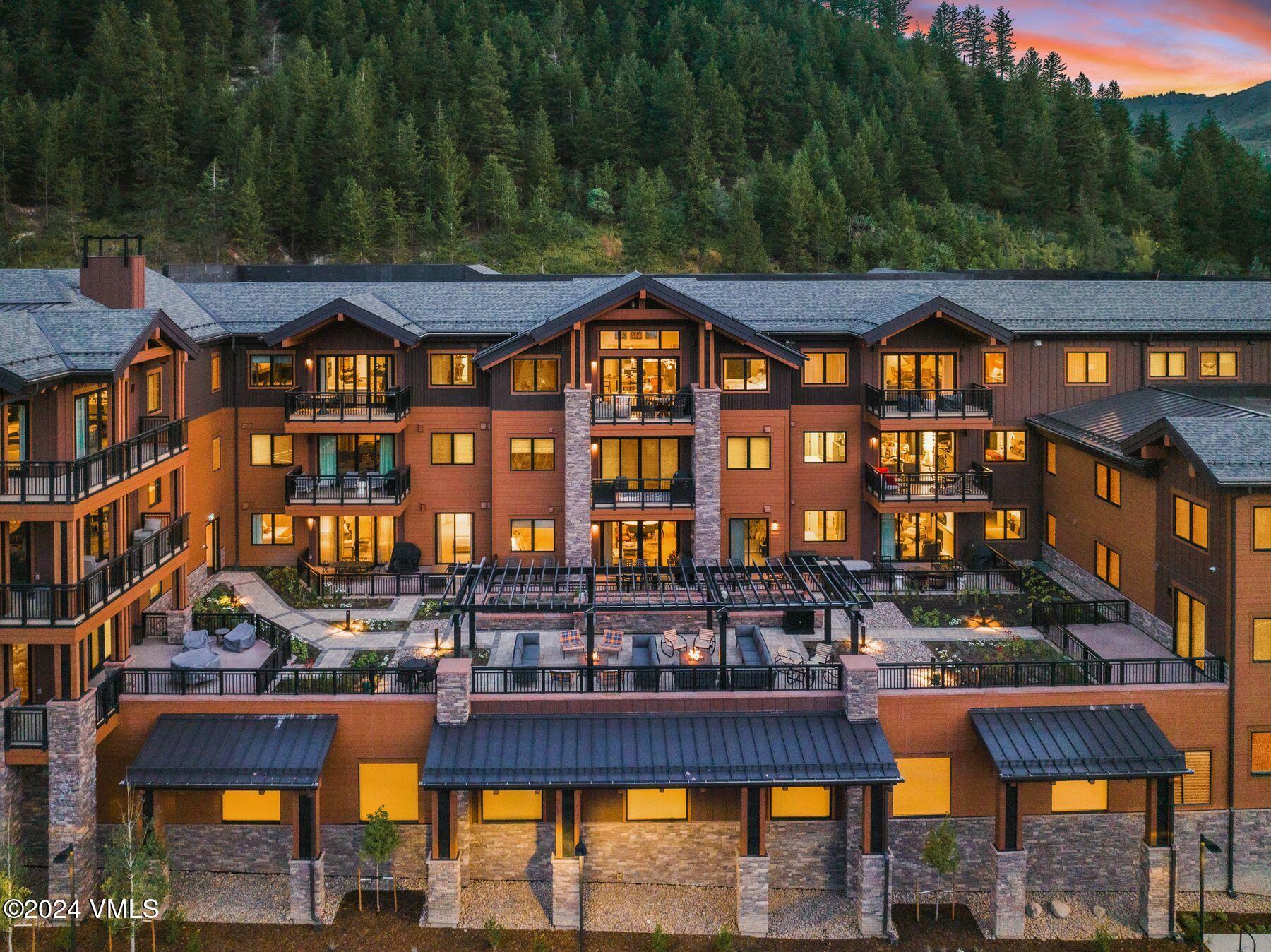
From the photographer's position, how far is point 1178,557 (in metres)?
22.4

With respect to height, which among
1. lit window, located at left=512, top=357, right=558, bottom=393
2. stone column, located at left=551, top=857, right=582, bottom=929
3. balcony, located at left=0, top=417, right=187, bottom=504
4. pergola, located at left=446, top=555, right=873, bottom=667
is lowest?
stone column, located at left=551, top=857, right=582, bottom=929

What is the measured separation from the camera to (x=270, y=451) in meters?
31.1

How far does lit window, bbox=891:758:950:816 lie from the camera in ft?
65.7

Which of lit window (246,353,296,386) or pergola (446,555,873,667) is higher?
lit window (246,353,296,386)

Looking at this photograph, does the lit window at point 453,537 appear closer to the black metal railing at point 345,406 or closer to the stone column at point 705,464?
the black metal railing at point 345,406

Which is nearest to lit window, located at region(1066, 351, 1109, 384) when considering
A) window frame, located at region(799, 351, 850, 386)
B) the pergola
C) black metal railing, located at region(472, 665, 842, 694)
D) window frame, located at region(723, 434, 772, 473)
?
window frame, located at region(799, 351, 850, 386)

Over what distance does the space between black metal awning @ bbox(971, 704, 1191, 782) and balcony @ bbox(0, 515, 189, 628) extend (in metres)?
18.3

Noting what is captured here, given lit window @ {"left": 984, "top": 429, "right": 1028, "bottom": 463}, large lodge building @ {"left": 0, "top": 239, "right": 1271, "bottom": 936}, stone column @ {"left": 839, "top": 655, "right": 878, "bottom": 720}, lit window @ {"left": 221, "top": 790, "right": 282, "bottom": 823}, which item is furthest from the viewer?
lit window @ {"left": 984, "top": 429, "right": 1028, "bottom": 463}

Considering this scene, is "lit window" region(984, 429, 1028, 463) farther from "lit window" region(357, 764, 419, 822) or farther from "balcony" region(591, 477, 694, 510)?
"lit window" region(357, 764, 419, 822)

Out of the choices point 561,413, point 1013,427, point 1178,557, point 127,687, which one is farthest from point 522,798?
point 1013,427

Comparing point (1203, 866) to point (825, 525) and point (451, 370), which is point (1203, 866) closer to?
point (825, 525)

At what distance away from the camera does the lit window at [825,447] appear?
31250mm

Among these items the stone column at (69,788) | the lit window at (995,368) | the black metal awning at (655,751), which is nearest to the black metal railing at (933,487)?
the lit window at (995,368)

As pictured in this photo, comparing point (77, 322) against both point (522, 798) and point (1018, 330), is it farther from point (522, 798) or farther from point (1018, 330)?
point (1018, 330)
